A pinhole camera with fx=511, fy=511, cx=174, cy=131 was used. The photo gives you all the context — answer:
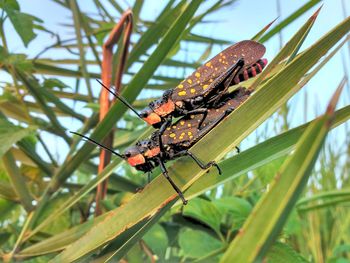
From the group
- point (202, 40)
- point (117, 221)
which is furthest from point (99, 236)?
point (202, 40)

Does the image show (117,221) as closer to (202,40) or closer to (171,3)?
(171,3)

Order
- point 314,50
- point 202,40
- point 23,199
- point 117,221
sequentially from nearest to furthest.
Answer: point 314,50
point 117,221
point 23,199
point 202,40

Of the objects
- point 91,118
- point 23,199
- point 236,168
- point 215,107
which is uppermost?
point 91,118

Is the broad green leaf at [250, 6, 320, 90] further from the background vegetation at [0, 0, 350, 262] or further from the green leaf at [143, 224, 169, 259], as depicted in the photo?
the green leaf at [143, 224, 169, 259]

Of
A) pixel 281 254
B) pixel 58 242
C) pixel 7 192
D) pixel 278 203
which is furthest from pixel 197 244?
pixel 278 203

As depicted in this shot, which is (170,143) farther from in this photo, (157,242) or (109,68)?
(109,68)

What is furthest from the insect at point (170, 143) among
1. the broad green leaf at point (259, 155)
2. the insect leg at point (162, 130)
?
the broad green leaf at point (259, 155)
